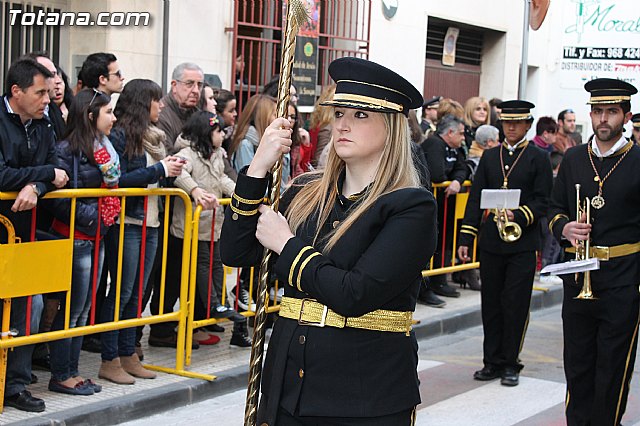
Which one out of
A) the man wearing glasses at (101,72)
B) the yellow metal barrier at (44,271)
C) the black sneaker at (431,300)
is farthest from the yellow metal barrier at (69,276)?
the black sneaker at (431,300)

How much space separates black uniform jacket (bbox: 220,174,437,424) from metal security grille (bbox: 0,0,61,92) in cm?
737

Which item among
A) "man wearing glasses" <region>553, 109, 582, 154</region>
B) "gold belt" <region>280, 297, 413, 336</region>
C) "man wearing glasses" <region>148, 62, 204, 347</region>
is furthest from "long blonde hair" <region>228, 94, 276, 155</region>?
"man wearing glasses" <region>553, 109, 582, 154</region>

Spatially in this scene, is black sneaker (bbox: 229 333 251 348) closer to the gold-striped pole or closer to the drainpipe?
the drainpipe

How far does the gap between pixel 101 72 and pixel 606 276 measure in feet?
12.7

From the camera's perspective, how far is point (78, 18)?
36.3 ft

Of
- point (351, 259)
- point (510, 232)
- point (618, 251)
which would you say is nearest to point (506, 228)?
point (510, 232)

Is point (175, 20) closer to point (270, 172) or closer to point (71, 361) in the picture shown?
point (71, 361)

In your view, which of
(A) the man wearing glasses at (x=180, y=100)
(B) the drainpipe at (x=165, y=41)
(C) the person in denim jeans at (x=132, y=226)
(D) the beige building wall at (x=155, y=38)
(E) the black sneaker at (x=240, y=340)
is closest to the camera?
(C) the person in denim jeans at (x=132, y=226)

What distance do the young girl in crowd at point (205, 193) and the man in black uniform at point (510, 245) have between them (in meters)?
1.91

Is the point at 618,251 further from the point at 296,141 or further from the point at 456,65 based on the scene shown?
the point at 456,65

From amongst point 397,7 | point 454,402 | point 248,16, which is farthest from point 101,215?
point 397,7

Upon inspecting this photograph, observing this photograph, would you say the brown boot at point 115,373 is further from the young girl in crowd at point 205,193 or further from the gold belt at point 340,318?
the gold belt at point 340,318

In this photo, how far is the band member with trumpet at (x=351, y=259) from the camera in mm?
3547

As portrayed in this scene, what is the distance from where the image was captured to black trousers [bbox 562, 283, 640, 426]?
6.38 meters
